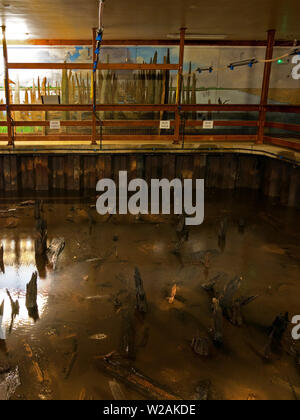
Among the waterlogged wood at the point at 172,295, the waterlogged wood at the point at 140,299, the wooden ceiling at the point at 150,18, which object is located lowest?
the waterlogged wood at the point at 172,295

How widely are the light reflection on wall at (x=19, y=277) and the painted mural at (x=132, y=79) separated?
567 cm

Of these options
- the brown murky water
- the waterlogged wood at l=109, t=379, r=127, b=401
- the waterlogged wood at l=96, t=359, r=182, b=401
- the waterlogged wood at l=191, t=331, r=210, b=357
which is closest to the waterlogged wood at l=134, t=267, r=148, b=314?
the brown murky water

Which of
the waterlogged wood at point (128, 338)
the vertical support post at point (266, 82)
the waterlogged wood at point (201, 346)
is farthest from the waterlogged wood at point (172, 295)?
the vertical support post at point (266, 82)

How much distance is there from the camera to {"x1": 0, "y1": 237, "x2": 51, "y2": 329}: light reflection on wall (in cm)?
427

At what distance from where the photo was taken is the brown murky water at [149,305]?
338 centimetres

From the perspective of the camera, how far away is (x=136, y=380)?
3.32 metres

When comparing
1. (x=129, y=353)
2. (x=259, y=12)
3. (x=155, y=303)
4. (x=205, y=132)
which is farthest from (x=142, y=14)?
(x=129, y=353)

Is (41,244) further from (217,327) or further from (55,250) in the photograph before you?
(217,327)

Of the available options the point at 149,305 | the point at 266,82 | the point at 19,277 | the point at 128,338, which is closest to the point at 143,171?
the point at 266,82

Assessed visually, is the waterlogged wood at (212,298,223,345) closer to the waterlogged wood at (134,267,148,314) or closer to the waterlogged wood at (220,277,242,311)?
the waterlogged wood at (220,277,242,311)

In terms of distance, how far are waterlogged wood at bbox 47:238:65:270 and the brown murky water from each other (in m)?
0.09

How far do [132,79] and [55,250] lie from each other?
6.50 m

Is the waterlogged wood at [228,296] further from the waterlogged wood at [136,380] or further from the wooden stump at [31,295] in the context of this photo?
the wooden stump at [31,295]
